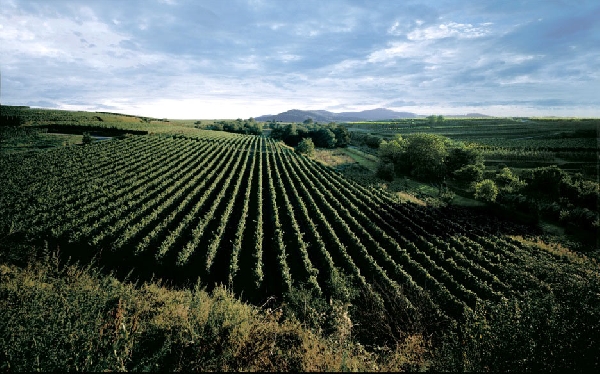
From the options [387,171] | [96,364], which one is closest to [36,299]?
[96,364]

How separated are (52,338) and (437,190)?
163ft

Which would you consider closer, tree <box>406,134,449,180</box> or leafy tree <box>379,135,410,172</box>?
tree <box>406,134,449,180</box>

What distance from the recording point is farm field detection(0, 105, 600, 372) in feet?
57.6

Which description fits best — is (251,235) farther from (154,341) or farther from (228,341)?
(228,341)

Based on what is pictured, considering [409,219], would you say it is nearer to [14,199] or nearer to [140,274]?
[140,274]

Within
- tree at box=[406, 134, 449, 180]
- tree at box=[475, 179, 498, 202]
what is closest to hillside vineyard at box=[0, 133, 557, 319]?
tree at box=[475, 179, 498, 202]

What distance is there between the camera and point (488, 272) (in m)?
19.6

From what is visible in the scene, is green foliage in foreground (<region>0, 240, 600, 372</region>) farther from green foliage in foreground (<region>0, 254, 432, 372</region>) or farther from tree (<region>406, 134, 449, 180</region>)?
tree (<region>406, 134, 449, 180</region>)

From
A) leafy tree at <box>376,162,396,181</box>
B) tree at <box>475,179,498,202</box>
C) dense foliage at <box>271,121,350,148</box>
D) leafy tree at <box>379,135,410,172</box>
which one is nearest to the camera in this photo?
tree at <box>475,179,498,202</box>

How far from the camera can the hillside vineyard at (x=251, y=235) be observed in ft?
59.1

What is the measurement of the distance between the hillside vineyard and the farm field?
0.10 metres

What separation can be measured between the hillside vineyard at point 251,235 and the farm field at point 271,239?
96mm

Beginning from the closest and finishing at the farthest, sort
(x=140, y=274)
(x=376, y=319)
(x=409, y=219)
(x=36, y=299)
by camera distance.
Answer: (x=36, y=299)
(x=376, y=319)
(x=140, y=274)
(x=409, y=219)

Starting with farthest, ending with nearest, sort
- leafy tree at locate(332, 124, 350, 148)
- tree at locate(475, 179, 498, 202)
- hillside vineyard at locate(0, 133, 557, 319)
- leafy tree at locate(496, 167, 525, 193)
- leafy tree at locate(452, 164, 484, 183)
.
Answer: leafy tree at locate(332, 124, 350, 148)
leafy tree at locate(452, 164, 484, 183)
leafy tree at locate(496, 167, 525, 193)
tree at locate(475, 179, 498, 202)
hillside vineyard at locate(0, 133, 557, 319)
